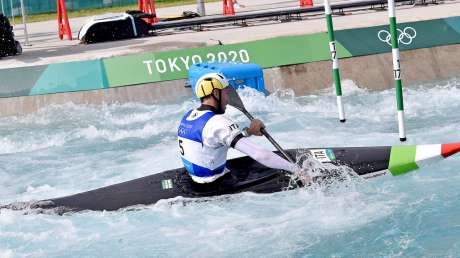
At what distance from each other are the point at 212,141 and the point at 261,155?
0.45 m

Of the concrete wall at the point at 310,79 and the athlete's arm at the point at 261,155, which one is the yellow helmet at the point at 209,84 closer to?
the athlete's arm at the point at 261,155

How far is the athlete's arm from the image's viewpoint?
24.7ft

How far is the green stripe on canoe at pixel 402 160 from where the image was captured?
7.79 meters

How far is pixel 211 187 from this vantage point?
7.89m

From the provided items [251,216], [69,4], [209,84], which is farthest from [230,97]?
[69,4]

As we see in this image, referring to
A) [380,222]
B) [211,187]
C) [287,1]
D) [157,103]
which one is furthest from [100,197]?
[287,1]

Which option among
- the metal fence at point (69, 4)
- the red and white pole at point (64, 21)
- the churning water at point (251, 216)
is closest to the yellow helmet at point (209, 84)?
the churning water at point (251, 216)

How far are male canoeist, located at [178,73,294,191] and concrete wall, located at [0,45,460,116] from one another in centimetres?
610

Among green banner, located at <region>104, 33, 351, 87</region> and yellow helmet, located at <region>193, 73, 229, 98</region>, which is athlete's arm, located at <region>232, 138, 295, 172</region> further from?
green banner, located at <region>104, 33, 351, 87</region>

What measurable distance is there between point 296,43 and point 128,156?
436cm

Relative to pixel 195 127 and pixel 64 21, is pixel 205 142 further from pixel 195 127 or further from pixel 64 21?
pixel 64 21

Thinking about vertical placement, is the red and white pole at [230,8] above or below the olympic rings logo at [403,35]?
above

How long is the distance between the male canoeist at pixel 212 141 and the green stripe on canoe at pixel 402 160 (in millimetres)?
943

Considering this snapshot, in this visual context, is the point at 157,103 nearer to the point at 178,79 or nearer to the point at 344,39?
the point at 178,79
